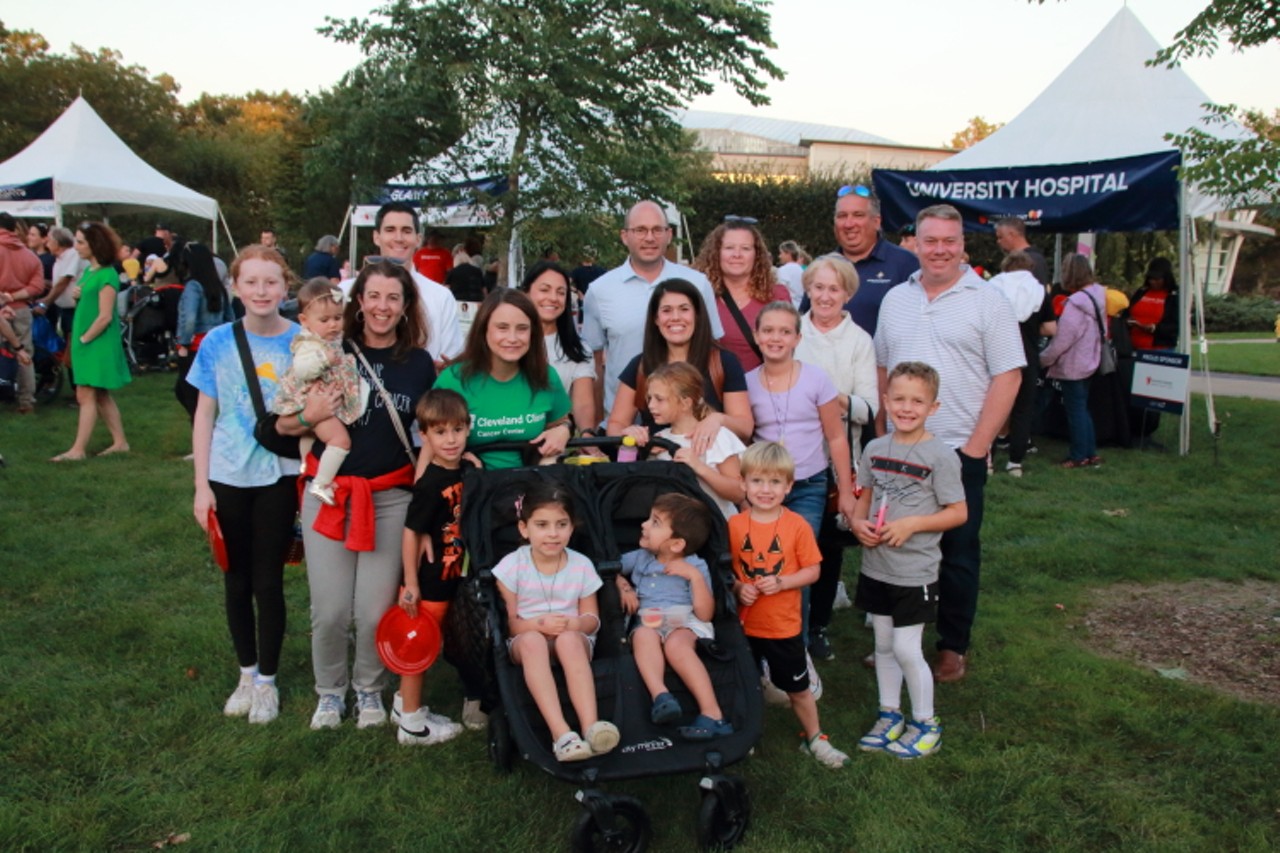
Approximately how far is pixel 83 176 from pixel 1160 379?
16288 millimetres

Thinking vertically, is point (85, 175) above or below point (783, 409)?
above

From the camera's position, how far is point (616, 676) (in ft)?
10.1

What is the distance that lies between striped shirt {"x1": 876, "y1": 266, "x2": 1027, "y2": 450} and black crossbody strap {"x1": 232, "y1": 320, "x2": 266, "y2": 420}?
2.68 metres

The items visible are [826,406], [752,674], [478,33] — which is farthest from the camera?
[478,33]

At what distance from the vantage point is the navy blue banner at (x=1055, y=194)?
838 centimetres

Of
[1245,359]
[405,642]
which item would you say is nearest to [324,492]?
[405,642]

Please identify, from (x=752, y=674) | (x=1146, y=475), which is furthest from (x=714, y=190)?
(x=752, y=674)

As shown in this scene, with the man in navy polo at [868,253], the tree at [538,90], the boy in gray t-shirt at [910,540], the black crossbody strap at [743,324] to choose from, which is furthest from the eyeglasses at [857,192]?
the tree at [538,90]

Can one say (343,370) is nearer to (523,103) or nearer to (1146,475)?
(1146,475)

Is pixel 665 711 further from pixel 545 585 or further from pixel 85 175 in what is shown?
pixel 85 175

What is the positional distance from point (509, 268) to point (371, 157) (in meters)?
2.33

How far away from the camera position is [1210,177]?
13.8 feet

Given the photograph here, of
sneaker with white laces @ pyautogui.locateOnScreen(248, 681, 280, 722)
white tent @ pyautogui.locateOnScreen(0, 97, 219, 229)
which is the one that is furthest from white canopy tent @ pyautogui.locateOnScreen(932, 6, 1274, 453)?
white tent @ pyautogui.locateOnScreen(0, 97, 219, 229)

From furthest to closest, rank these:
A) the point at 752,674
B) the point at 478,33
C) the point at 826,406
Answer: the point at 478,33 → the point at 826,406 → the point at 752,674
